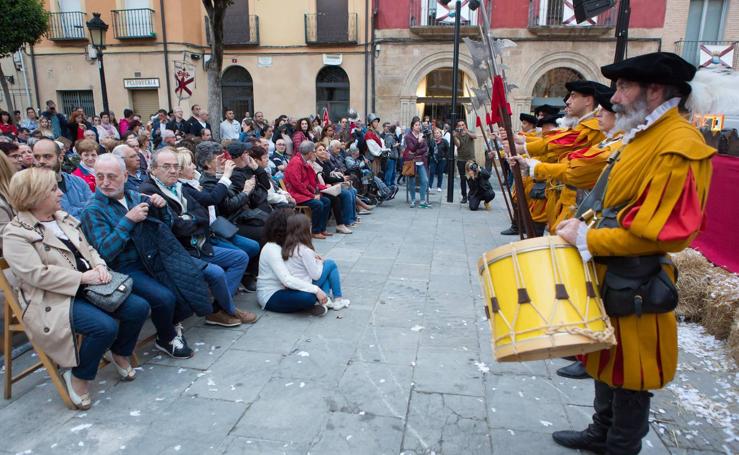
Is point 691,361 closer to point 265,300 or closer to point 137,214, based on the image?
point 265,300

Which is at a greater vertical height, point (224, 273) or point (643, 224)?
point (643, 224)

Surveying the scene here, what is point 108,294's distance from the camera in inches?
125

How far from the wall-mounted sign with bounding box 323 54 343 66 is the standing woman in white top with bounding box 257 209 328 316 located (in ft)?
53.5

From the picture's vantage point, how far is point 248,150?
6.19 meters

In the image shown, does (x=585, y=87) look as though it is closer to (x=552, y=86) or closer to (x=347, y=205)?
(x=347, y=205)

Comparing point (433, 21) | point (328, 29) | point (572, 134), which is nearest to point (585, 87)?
point (572, 134)

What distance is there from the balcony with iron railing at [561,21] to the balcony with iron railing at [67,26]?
1757 centimetres

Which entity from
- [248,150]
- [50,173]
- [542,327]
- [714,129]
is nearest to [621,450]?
[542,327]

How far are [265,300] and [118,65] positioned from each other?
19.4m

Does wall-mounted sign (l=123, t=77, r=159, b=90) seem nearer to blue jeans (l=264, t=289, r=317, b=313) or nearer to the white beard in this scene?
blue jeans (l=264, t=289, r=317, b=313)

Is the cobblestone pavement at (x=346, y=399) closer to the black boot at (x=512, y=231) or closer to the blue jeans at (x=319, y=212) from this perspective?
the blue jeans at (x=319, y=212)

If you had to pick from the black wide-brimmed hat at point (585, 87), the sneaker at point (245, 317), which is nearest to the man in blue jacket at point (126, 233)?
the sneaker at point (245, 317)

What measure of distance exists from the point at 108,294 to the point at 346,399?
1668 mm

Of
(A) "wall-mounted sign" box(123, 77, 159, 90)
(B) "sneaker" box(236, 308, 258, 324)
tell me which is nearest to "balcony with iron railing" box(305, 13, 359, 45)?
(A) "wall-mounted sign" box(123, 77, 159, 90)
